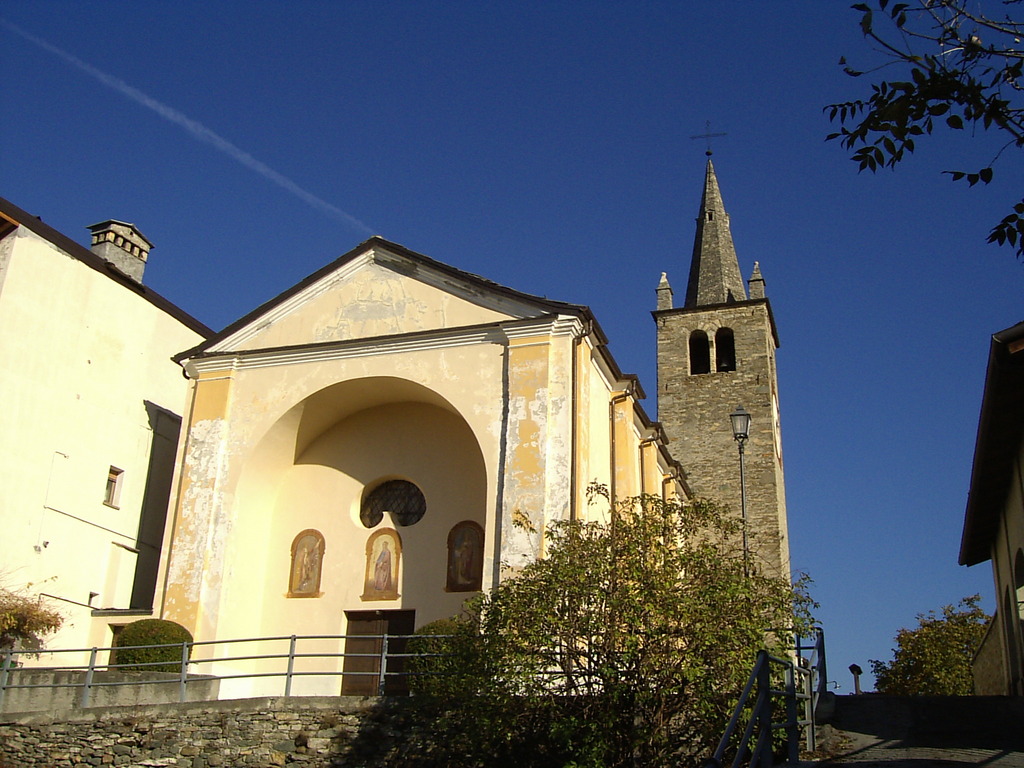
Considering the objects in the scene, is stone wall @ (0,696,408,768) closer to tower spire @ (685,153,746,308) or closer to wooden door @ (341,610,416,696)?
wooden door @ (341,610,416,696)

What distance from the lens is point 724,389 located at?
33750 millimetres

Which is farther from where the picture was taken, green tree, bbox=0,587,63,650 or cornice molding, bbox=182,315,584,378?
cornice molding, bbox=182,315,584,378

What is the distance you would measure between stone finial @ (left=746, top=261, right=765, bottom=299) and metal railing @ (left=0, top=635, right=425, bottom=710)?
76.2 feet

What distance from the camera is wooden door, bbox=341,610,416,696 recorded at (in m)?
17.3

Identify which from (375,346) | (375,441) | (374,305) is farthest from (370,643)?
(374,305)

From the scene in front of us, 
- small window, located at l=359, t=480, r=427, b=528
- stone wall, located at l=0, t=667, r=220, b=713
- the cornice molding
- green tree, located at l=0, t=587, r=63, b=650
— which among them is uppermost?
the cornice molding

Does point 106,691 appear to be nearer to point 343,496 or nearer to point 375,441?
point 343,496

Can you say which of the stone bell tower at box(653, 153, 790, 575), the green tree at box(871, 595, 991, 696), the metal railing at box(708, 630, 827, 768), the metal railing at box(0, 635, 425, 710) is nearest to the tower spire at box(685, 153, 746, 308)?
the stone bell tower at box(653, 153, 790, 575)

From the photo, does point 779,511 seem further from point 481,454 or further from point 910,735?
point 910,735

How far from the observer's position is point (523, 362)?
55.7 feet

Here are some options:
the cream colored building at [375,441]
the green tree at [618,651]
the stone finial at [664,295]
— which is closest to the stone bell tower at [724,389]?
the stone finial at [664,295]

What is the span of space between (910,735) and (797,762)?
363 centimetres

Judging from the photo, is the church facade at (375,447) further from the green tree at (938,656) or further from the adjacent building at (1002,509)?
the green tree at (938,656)

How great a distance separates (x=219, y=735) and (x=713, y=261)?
2934cm
